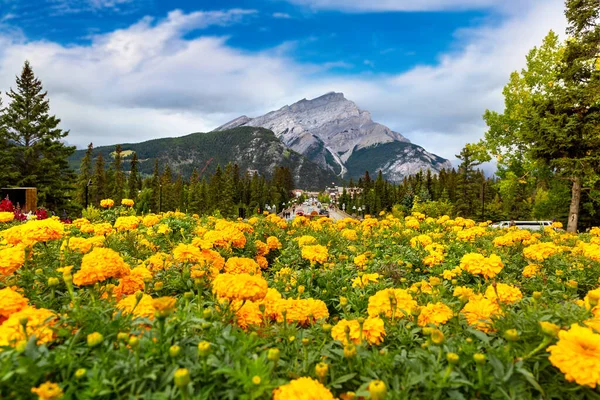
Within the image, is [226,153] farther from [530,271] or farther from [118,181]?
[530,271]

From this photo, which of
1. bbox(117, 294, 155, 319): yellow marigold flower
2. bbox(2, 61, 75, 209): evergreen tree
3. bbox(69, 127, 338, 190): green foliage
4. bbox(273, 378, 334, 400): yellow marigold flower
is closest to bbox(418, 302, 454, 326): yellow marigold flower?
bbox(273, 378, 334, 400): yellow marigold flower

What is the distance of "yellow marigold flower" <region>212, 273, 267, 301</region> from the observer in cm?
170

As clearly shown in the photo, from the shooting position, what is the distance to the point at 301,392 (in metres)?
1.16

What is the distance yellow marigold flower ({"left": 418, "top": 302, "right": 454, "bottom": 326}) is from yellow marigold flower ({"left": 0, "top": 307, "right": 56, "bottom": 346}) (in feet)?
6.12

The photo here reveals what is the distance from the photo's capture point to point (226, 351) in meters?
1.37

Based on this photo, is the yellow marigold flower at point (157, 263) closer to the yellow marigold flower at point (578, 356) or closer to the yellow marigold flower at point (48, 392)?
the yellow marigold flower at point (48, 392)

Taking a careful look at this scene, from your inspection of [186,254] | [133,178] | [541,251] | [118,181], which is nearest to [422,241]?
[541,251]

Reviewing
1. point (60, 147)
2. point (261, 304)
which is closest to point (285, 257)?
point (261, 304)

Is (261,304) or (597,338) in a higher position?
(597,338)

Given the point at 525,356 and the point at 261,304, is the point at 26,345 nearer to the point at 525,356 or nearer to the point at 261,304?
the point at 261,304

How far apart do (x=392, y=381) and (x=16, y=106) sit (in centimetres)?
3616

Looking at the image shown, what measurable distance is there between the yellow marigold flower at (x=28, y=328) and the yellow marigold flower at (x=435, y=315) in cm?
186

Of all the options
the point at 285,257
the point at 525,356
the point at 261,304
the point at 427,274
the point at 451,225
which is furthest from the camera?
the point at 451,225

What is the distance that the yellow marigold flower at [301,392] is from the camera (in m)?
1.14
